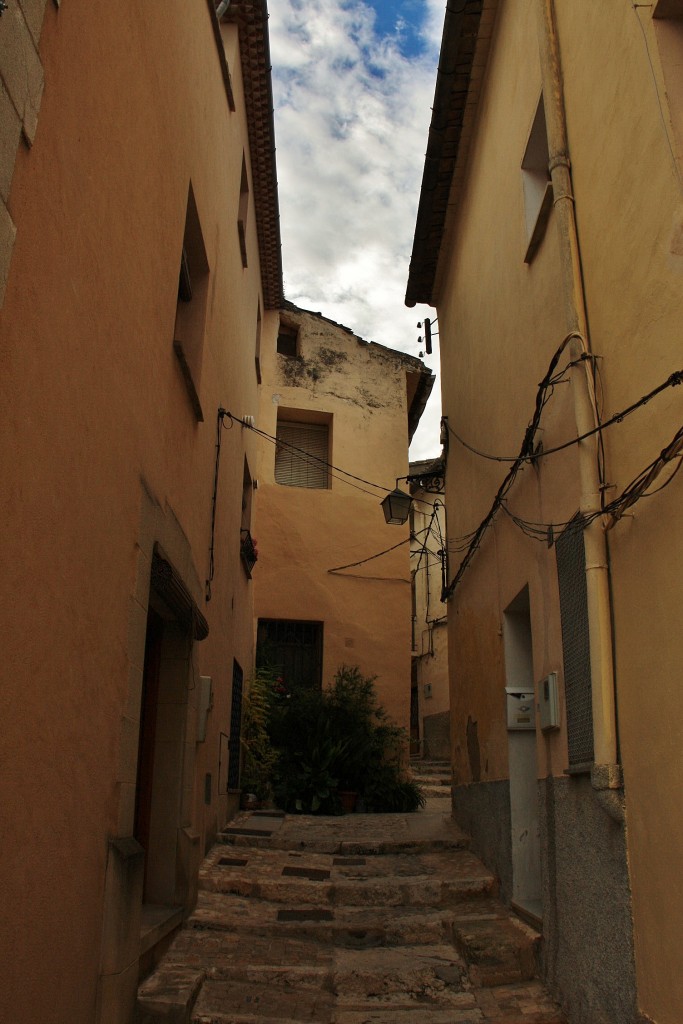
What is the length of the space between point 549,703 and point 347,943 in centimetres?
222

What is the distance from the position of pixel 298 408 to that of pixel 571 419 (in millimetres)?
10103

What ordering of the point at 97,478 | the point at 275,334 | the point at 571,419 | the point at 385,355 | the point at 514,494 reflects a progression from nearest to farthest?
the point at 97,478 → the point at 571,419 → the point at 514,494 → the point at 275,334 → the point at 385,355

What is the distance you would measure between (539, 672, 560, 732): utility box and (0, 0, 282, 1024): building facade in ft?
7.99

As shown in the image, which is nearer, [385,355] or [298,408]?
[298,408]

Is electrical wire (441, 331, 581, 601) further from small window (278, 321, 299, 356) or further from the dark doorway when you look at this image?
small window (278, 321, 299, 356)

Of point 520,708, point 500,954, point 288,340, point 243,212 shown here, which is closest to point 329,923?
point 500,954

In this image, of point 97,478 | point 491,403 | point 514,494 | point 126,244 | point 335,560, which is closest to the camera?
point 97,478

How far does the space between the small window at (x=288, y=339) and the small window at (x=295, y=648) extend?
518 cm

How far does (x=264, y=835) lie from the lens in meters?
7.98

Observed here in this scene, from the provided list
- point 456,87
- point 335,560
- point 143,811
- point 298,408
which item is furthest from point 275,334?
point 143,811

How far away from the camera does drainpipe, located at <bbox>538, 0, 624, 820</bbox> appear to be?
3.96 meters

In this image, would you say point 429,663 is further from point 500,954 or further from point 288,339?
point 500,954

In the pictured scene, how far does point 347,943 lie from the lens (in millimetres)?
5680

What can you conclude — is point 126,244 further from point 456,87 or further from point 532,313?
point 456,87
